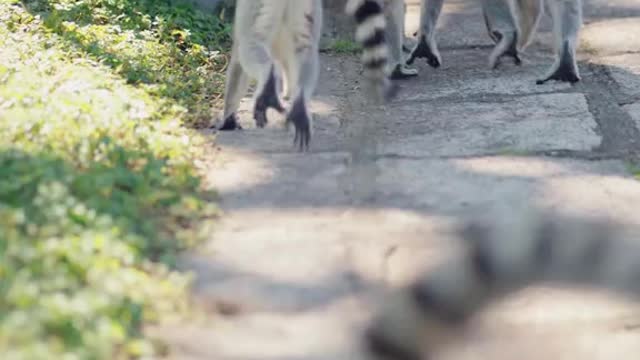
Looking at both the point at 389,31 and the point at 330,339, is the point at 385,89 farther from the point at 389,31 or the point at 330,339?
the point at 330,339

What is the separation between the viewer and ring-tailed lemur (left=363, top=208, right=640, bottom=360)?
4.62 m

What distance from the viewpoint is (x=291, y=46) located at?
27.4 ft

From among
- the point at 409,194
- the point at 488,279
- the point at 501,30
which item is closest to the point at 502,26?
the point at 501,30

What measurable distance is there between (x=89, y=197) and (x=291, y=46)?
8.43ft

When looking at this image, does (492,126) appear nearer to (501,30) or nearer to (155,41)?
(501,30)

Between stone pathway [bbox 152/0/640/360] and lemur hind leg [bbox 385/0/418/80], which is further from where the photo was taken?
lemur hind leg [bbox 385/0/418/80]

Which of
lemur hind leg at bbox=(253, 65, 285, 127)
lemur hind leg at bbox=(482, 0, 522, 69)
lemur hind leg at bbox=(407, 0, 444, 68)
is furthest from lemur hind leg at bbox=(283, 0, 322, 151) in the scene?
lemur hind leg at bbox=(482, 0, 522, 69)

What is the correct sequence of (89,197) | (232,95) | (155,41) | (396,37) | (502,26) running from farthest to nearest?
1. (502,26)
2. (155,41)
3. (396,37)
4. (232,95)
5. (89,197)

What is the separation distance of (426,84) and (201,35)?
1.91 m

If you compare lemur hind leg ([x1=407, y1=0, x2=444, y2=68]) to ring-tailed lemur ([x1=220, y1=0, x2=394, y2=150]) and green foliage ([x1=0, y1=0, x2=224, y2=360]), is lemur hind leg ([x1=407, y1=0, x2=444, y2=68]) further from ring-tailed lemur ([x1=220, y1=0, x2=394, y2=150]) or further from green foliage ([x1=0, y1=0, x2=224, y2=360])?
ring-tailed lemur ([x1=220, y1=0, x2=394, y2=150])

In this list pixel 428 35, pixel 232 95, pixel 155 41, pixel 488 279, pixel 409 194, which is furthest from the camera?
pixel 428 35

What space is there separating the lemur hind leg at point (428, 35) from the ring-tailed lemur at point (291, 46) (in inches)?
86.5

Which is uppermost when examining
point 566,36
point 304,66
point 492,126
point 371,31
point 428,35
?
point 371,31

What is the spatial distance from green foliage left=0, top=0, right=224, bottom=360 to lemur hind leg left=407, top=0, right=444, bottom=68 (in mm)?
1825
